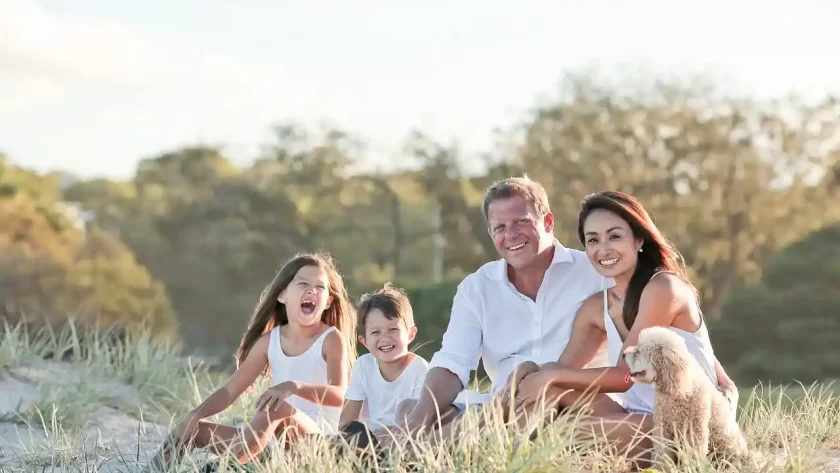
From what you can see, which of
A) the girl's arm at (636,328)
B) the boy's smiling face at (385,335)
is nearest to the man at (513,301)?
the girl's arm at (636,328)

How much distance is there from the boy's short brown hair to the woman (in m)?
1.09

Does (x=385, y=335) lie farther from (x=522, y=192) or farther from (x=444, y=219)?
(x=444, y=219)

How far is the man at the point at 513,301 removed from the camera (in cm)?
487

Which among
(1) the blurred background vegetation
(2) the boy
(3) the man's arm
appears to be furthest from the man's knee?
(1) the blurred background vegetation

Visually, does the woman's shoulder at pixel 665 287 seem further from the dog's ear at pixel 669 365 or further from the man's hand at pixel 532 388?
the man's hand at pixel 532 388

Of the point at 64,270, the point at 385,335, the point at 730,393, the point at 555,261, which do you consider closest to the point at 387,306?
the point at 385,335

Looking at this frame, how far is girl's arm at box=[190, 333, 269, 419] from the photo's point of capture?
5.63 m

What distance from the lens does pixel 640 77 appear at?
85.2 feet

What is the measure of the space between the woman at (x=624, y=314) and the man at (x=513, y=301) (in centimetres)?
17

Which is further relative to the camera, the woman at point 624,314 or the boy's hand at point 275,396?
the boy's hand at point 275,396

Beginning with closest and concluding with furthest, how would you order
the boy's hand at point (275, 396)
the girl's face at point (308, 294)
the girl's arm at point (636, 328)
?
1. the girl's arm at point (636, 328)
2. the boy's hand at point (275, 396)
3. the girl's face at point (308, 294)

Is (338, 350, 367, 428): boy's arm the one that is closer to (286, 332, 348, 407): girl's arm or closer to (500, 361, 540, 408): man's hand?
(286, 332, 348, 407): girl's arm

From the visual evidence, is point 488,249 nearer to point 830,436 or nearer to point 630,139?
point 630,139

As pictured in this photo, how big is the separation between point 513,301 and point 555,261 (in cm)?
27
